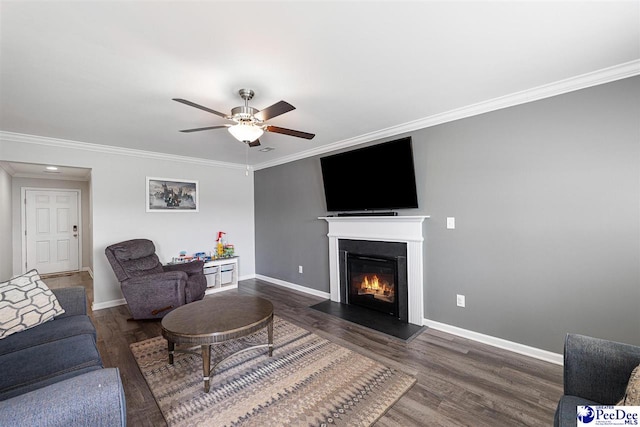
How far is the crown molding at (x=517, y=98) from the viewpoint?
6.76 feet

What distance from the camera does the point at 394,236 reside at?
337 centimetres

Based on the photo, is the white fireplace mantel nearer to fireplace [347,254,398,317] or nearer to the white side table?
fireplace [347,254,398,317]

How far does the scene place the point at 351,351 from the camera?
8.47ft

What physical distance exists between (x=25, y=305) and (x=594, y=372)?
140 inches

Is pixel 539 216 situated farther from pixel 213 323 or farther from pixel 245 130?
pixel 213 323

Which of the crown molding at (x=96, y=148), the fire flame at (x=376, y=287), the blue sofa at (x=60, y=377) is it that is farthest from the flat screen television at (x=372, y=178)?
the blue sofa at (x=60, y=377)

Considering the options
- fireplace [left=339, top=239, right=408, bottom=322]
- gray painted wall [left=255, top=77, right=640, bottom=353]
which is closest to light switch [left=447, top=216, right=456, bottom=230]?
gray painted wall [left=255, top=77, right=640, bottom=353]

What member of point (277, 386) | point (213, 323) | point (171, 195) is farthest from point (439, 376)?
point (171, 195)

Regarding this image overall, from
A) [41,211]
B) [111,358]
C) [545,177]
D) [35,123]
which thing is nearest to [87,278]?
[41,211]

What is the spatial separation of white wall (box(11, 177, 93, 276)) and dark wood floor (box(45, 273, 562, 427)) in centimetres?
392

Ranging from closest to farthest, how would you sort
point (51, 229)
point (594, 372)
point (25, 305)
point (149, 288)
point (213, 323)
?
point (594, 372) < point (25, 305) < point (213, 323) < point (149, 288) < point (51, 229)

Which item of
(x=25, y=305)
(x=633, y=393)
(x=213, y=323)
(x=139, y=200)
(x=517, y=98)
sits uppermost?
(x=517, y=98)

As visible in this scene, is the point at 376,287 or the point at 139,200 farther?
the point at 139,200

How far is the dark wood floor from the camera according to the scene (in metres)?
1.76
